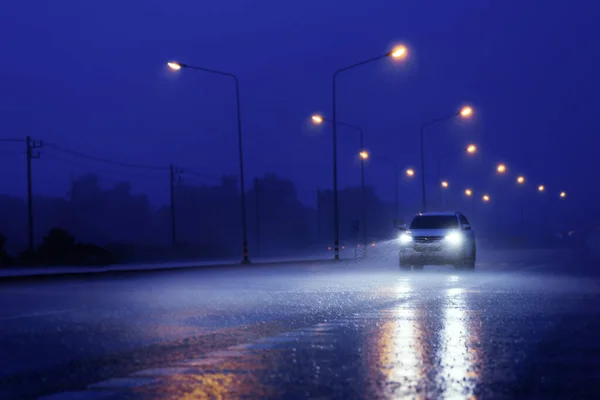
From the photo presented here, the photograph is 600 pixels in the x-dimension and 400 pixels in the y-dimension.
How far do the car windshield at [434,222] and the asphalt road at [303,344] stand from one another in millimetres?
11655

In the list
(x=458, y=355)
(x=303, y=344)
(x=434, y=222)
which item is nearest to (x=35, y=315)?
(x=303, y=344)

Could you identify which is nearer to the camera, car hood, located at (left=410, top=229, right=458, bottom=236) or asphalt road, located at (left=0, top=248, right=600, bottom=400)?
asphalt road, located at (left=0, top=248, right=600, bottom=400)

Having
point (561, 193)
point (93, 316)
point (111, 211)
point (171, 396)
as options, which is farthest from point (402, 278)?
point (561, 193)

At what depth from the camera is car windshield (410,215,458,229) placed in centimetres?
3478

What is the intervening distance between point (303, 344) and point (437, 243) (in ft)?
72.4

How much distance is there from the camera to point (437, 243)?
3359cm

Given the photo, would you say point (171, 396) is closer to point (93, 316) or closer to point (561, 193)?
A: point (93, 316)

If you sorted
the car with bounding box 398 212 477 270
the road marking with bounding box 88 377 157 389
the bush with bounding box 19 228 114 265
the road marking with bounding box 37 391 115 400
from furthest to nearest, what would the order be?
the bush with bounding box 19 228 114 265, the car with bounding box 398 212 477 270, the road marking with bounding box 88 377 157 389, the road marking with bounding box 37 391 115 400

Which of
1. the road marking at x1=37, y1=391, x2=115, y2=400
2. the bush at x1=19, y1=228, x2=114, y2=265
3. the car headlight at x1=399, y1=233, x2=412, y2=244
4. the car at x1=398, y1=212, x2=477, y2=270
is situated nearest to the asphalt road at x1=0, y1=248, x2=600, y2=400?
the road marking at x1=37, y1=391, x2=115, y2=400

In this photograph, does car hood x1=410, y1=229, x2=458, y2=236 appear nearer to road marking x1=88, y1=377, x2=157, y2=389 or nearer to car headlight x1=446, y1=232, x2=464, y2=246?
car headlight x1=446, y1=232, x2=464, y2=246

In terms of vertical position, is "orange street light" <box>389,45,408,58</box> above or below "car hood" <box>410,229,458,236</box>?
above

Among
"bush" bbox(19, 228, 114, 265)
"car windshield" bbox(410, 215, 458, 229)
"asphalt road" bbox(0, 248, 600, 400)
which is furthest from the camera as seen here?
"bush" bbox(19, 228, 114, 265)

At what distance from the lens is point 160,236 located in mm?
132500

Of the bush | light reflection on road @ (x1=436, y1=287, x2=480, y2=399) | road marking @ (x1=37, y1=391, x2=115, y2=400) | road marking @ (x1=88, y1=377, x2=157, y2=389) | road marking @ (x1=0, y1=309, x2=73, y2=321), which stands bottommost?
light reflection on road @ (x1=436, y1=287, x2=480, y2=399)
